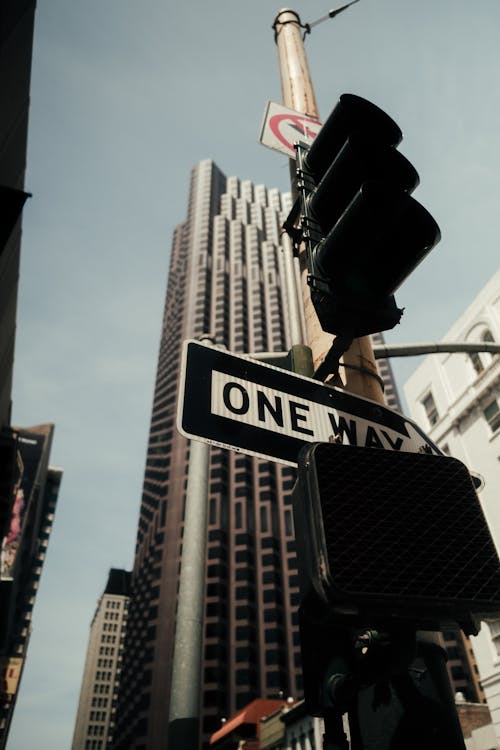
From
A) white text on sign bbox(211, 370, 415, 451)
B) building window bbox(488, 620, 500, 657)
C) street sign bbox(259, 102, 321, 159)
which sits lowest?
white text on sign bbox(211, 370, 415, 451)

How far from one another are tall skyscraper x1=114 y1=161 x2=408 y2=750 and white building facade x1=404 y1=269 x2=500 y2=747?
97.4 ft

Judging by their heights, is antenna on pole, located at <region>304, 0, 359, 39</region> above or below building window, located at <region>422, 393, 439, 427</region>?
below

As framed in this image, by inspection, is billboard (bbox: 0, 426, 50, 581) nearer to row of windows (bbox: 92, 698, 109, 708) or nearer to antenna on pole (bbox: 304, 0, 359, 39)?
antenna on pole (bbox: 304, 0, 359, 39)

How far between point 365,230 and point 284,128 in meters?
3.02

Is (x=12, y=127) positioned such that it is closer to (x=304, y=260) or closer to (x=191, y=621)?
Answer: (x=304, y=260)

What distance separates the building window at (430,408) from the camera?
95.1 ft

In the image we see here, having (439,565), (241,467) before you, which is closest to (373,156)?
(439,565)

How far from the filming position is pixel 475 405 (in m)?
25.2

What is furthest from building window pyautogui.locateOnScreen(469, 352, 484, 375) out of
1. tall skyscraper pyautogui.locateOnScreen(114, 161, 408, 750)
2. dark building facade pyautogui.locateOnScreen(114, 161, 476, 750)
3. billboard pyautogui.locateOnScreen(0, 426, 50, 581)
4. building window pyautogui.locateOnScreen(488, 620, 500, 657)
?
billboard pyautogui.locateOnScreen(0, 426, 50, 581)

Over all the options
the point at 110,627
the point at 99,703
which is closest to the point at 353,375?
the point at 110,627

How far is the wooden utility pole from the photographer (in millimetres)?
3297

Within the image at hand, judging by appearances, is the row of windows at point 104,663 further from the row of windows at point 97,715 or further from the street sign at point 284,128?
the street sign at point 284,128

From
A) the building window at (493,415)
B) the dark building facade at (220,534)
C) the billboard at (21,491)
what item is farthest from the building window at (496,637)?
the billboard at (21,491)

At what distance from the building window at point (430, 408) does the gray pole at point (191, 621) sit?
26.0 m
